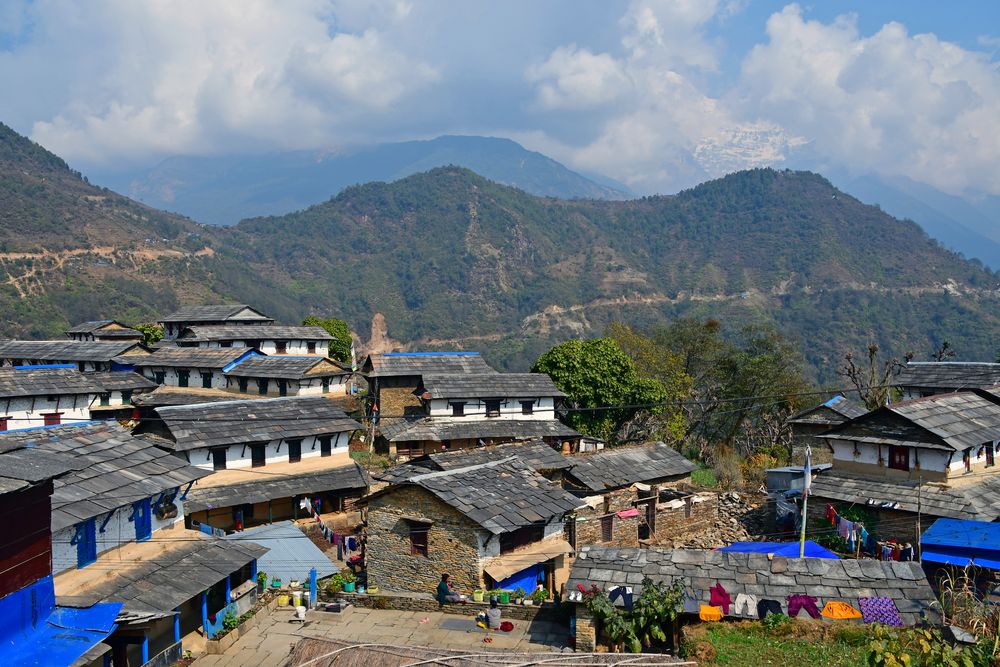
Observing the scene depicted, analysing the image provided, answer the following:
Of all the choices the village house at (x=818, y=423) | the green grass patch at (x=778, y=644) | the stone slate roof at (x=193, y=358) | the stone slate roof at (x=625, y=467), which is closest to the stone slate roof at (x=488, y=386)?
the stone slate roof at (x=625, y=467)

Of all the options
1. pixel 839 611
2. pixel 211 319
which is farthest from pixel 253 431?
pixel 211 319

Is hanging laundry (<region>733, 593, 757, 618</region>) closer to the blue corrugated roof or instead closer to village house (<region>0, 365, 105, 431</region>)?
the blue corrugated roof

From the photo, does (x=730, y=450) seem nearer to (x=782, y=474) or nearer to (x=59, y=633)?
(x=782, y=474)

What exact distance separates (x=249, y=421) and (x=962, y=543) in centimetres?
2844

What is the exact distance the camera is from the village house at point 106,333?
68438 millimetres

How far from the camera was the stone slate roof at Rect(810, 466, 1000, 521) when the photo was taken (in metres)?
27.6

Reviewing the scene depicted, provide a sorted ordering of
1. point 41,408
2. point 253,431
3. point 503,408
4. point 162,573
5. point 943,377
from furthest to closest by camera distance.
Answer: point 503,408, point 41,408, point 943,377, point 253,431, point 162,573

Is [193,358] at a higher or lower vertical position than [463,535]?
higher

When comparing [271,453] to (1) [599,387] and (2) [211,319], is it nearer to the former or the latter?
(1) [599,387]

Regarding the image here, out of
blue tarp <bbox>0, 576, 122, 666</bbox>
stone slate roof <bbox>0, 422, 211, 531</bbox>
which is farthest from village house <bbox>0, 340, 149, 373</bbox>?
blue tarp <bbox>0, 576, 122, 666</bbox>

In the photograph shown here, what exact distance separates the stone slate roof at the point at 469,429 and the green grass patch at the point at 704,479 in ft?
25.0

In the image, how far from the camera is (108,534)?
20.5 m

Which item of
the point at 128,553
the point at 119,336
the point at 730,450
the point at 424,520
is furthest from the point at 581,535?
the point at 119,336

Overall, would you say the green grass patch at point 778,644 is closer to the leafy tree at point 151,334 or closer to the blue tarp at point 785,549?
the blue tarp at point 785,549
